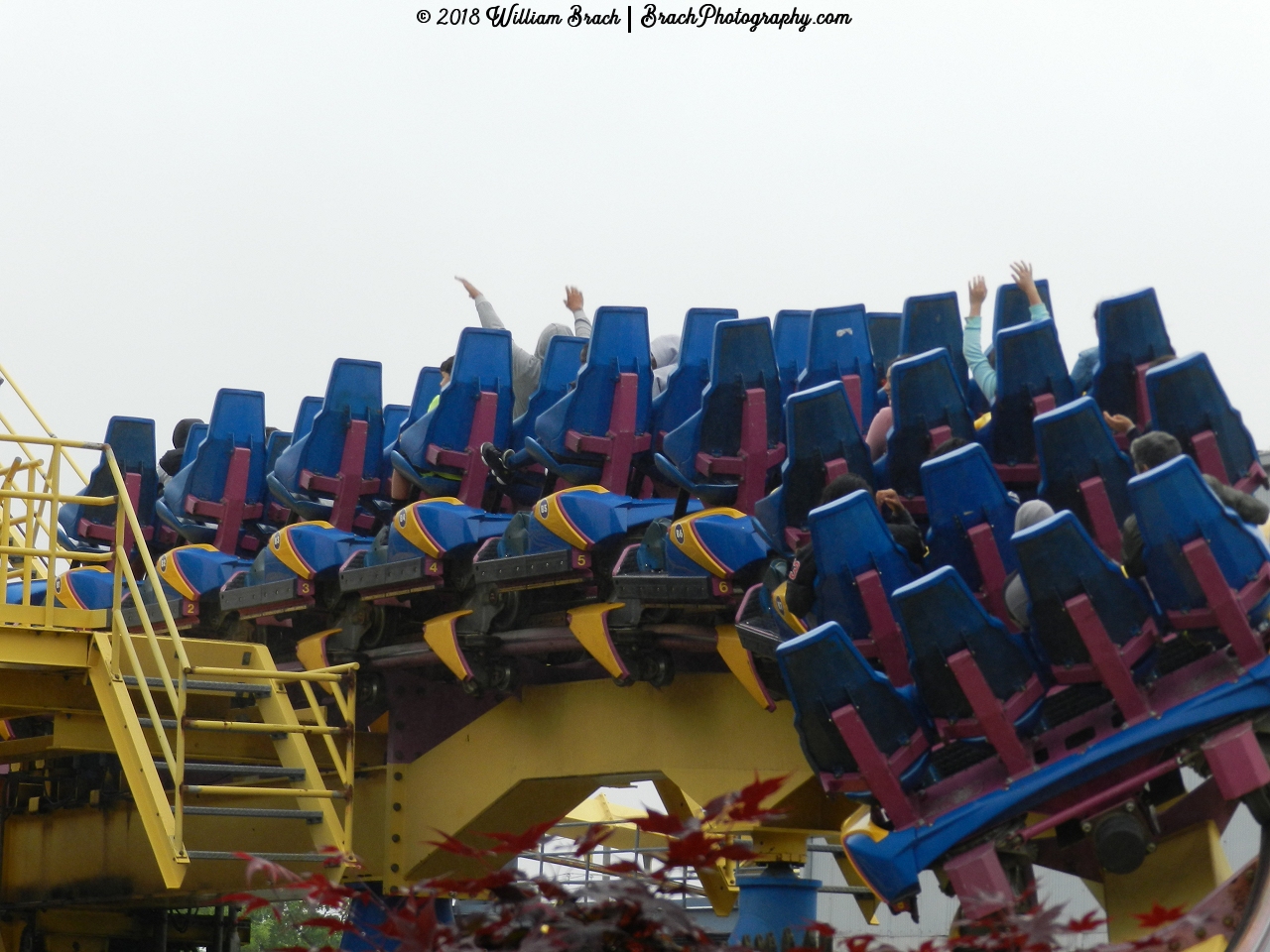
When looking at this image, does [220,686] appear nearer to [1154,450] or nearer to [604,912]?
[1154,450]

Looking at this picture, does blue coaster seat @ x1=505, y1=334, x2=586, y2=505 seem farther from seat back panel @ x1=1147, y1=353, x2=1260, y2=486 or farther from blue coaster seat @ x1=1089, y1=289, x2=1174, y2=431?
seat back panel @ x1=1147, y1=353, x2=1260, y2=486

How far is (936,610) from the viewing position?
17.5ft

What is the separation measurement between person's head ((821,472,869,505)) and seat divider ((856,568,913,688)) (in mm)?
329

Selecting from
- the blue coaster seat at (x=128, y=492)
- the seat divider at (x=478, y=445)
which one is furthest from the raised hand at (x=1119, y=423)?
the blue coaster seat at (x=128, y=492)

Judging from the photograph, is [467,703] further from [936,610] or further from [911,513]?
[936,610]

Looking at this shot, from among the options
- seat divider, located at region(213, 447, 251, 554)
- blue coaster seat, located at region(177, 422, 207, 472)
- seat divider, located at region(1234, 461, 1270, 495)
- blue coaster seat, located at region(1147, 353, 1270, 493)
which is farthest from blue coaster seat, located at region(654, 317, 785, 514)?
blue coaster seat, located at region(177, 422, 207, 472)

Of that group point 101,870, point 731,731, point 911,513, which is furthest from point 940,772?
point 101,870


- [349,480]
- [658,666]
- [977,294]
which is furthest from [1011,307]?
[349,480]

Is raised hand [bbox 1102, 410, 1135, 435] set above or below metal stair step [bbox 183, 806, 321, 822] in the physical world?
above

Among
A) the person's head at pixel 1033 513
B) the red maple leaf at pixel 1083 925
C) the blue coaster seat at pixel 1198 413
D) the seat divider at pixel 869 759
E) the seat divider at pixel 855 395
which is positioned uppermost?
the seat divider at pixel 855 395

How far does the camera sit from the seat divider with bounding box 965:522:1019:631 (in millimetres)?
5637

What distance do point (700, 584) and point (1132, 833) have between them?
211cm

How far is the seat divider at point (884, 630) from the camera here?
223 inches

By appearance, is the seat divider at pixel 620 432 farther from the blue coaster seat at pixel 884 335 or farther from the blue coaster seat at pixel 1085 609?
the blue coaster seat at pixel 1085 609
